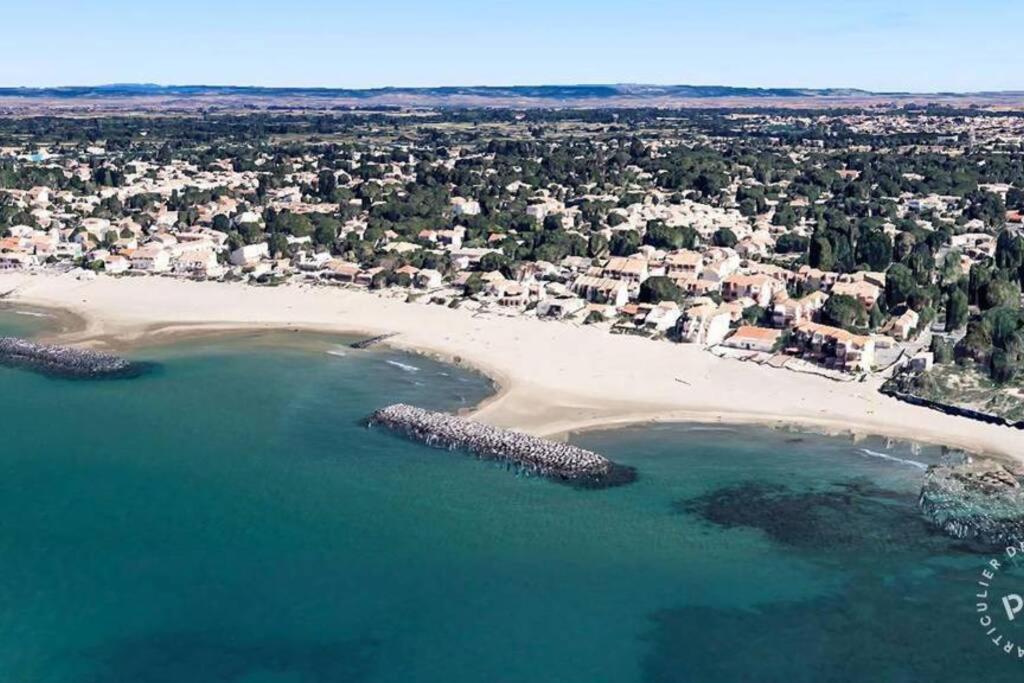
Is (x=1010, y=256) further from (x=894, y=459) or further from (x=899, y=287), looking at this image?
(x=894, y=459)

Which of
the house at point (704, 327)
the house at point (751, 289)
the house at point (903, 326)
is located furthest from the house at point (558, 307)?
the house at point (903, 326)

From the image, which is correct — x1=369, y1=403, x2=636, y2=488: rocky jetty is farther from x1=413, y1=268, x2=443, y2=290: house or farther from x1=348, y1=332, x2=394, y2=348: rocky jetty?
x1=413, y1=268, x2=443, y2=290: house

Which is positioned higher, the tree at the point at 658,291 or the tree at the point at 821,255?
the tree at the point at 821,255

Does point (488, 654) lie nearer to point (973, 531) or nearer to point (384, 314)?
point (973, 531)

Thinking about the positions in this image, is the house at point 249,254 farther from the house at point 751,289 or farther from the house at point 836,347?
the house at point 836,347

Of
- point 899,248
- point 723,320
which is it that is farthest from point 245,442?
point 899,248
